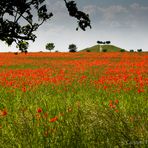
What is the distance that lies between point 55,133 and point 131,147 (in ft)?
4.12

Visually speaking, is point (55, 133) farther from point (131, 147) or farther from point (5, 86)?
point (5, 86)

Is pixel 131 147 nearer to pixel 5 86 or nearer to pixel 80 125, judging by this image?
pixel 80 125

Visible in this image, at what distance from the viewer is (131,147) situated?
12.8ft

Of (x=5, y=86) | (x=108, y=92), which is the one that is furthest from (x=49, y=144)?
(x=5, y=86)

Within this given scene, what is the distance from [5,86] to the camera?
12906 mm

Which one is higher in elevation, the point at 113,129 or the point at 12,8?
the point at 12,8

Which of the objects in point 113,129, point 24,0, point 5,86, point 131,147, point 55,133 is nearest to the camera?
point 131,147

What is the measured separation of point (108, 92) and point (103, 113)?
7.01 m

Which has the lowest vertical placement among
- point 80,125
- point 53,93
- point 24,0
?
point 53,93

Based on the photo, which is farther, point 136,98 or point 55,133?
point 136,98

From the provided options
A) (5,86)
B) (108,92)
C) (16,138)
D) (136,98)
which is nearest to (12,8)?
(16,138)

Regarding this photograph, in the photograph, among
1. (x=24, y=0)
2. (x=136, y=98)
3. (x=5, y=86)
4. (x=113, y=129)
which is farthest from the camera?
(x=5, y=86)

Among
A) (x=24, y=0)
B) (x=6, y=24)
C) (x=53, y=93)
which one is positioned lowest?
(x=53, y=93)

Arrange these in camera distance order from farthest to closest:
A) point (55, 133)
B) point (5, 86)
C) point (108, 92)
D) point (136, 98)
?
point (5, 86) < point (108, 92) < point (136, 98) < point (55, 133)
